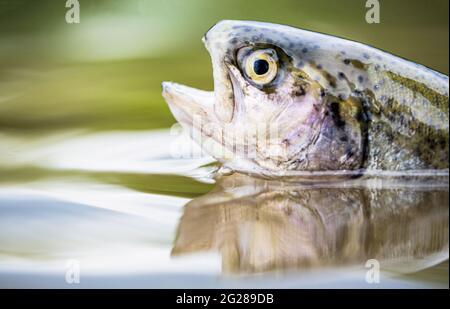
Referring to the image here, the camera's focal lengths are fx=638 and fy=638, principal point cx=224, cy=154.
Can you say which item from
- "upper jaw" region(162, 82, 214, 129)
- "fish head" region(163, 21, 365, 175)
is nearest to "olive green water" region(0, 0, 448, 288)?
"fish head" region(163, 21, 365, 175)

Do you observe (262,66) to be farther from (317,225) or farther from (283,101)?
(317,225)

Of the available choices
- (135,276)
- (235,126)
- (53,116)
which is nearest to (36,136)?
(53,116)

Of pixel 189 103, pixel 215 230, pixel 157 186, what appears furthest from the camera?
pixel 157 186

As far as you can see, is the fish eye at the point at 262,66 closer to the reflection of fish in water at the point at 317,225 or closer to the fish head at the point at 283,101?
the fish head at the point at 283,101

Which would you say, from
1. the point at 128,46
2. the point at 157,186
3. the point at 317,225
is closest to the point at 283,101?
the point at 317,225

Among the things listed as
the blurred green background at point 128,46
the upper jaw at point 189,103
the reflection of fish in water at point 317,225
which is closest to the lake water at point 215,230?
the reflection of fish in water at point 317,225

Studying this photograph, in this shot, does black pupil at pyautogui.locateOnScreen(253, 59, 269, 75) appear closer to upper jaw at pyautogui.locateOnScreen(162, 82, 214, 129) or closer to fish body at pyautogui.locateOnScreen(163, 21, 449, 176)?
fish body at pyautogui.locateOnScreen(163, 21, 449, 176)

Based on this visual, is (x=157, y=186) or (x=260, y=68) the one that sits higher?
(x=260, y=68)
